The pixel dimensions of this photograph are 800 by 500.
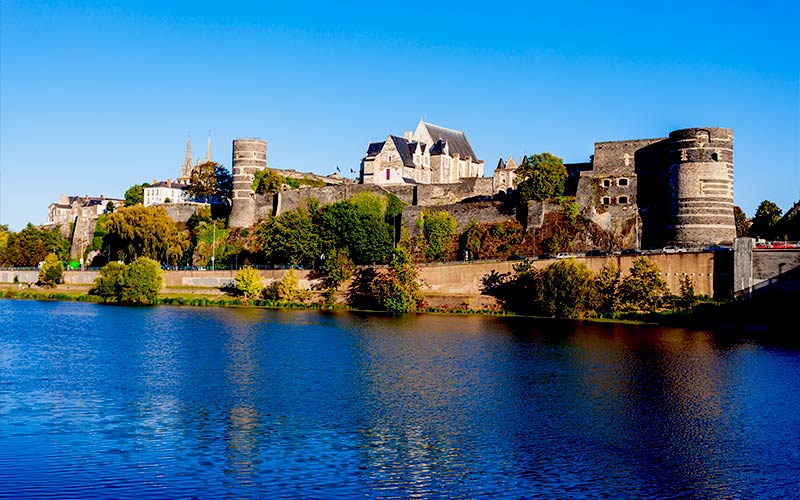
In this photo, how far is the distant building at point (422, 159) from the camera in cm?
8862

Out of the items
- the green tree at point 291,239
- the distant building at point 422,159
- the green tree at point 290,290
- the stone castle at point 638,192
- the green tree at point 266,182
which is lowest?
the green tree at point 290,290

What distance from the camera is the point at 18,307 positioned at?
6806 centimetres

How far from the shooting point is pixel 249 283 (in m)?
71.7

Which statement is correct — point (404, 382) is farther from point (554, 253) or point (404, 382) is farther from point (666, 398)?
point (554, 253)

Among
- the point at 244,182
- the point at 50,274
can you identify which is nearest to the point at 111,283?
the point at 50,274

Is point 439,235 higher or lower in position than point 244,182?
lower

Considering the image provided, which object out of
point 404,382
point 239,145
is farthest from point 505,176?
point 404,382

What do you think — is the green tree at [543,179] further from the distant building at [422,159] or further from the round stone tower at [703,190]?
the distant building at [422,159]

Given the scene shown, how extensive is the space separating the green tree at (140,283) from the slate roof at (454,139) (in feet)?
122

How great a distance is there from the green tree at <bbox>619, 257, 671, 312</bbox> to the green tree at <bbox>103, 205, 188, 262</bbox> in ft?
145

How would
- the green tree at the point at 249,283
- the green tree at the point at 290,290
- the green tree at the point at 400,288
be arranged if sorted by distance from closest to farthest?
the green tree at the point at 400,288 → the green tree at the point at 290,290 → the green tree at the point at 249,283

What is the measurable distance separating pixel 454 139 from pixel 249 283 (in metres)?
37.5

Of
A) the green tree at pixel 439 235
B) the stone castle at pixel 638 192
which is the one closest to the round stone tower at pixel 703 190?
the stone castle at pixel 638 192

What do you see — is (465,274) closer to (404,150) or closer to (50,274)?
(404,150)
